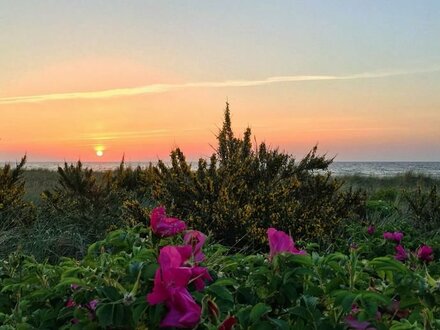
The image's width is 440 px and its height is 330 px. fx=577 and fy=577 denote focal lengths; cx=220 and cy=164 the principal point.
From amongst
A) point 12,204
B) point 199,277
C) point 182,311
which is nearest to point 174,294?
point 182,311

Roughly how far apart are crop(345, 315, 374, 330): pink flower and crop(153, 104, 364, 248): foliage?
404 cm

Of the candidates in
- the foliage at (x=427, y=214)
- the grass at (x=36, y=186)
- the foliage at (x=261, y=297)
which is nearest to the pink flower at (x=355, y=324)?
the foliage at (x=261, y=297)

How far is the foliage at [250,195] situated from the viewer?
6066 millimetres

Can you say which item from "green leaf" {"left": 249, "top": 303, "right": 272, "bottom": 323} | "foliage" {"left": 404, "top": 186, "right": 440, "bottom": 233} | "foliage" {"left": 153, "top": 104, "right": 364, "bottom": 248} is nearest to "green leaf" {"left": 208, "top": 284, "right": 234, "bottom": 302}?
"green leaf" {"left": 249, "top": 303, "right": 272, "bottom": 323}

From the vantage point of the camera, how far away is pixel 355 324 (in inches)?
64.9

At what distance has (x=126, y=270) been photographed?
1864 millimetres

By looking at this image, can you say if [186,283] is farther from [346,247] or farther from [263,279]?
[346,247]

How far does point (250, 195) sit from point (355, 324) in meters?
4.84

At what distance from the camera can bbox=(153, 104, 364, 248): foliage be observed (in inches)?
239

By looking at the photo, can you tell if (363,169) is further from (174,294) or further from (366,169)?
(174,294)

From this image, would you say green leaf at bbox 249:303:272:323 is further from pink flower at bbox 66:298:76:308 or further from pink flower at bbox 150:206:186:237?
pink flower at bbox 150:206:186:237

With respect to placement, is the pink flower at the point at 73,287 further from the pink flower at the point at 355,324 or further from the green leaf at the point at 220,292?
the pink flower at the point at 355,324

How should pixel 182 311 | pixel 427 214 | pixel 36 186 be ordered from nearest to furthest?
pixel 182 311 → pixel 427 214 → pixel 36 186

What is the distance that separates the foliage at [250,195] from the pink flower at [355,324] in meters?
4.04
